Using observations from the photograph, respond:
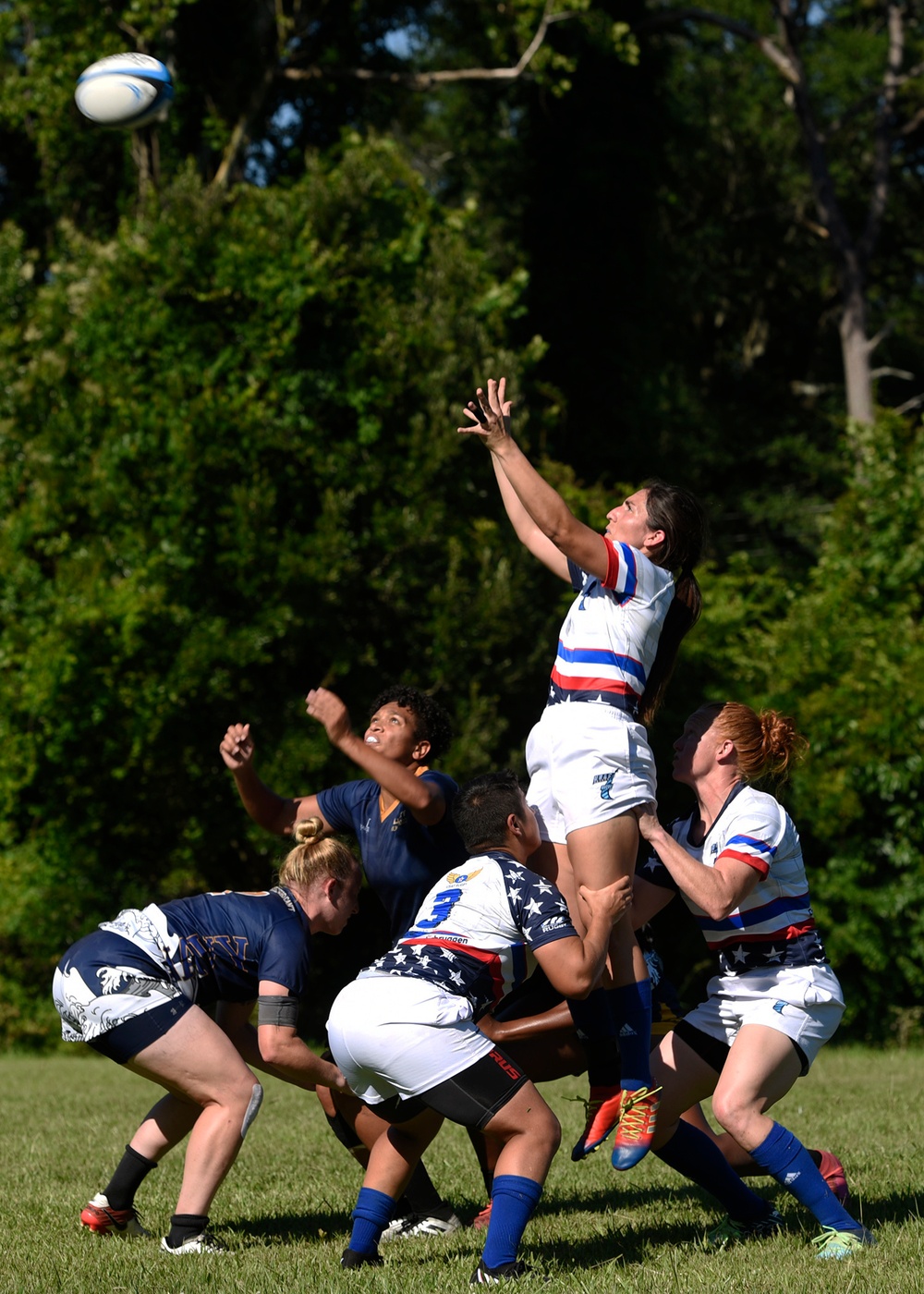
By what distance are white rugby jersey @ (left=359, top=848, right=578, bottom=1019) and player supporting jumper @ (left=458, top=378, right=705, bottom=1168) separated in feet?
1.05

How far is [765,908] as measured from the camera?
16.2 feet

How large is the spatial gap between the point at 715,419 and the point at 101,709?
16.0m

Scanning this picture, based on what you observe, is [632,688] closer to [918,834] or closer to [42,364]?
[918,834]

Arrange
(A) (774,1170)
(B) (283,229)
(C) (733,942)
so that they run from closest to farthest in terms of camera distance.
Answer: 1. (A) (774,1170)
2. (C) (733,942)
3. (B) (283,229)

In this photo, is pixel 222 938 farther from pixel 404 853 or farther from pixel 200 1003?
pixel 404 853

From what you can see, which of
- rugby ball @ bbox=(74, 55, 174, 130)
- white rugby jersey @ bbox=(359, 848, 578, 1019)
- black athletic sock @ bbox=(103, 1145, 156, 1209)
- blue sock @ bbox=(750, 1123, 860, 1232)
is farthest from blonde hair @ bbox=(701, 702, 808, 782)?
rugby ball @ bbox=(74, 55, 174, 130)

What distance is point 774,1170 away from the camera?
461 centimetres

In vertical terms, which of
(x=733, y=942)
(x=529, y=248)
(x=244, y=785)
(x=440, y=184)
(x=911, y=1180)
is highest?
(x=440, y=184)

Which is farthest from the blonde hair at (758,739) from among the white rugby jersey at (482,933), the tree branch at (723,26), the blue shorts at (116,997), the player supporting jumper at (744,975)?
the tree branch at (723,26)

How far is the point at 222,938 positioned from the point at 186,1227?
3.31 ft

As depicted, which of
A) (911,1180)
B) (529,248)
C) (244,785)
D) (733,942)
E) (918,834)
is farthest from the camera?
(529,248)

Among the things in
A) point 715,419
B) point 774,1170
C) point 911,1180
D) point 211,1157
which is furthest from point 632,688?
point 715,419

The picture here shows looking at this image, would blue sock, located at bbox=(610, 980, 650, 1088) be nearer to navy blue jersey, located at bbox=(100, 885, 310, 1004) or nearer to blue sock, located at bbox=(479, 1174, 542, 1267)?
blue sock, located at bbox=(479, 1174, 542, 1267)

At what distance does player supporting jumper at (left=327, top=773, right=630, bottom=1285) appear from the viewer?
4.24 m
